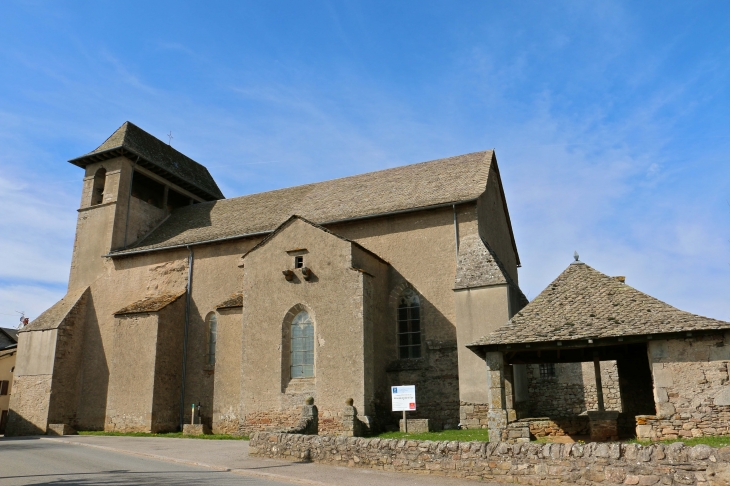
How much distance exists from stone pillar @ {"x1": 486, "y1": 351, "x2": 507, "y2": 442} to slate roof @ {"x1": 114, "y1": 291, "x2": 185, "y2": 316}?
618 inches

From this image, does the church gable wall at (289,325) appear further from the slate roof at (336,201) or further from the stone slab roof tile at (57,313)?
the stone slab roof tile at (57,313)

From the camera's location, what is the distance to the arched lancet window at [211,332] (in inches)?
959

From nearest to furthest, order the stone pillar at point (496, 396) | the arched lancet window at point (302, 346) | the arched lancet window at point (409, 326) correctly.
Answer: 1. the stone pillar at point (496, 396)
2. the arched lancet window at point (302, 346)
3. the arched lancet window at point (409, 326)

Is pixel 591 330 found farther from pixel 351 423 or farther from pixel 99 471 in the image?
pixel 99 471

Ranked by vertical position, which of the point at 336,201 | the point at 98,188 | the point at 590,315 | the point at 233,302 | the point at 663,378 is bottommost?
the point at 663,378

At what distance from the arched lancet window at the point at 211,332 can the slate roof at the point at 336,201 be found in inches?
142

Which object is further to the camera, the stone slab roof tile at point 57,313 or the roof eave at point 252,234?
the stone slab roof tile at point 57,313

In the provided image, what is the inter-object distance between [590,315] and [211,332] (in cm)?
1688

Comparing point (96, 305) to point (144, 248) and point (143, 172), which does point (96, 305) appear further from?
point (143, 172)

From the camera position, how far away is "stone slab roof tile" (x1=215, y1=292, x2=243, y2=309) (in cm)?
2286

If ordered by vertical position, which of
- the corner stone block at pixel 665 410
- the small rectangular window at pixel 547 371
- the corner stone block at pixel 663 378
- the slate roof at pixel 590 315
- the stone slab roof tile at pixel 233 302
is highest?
the stone slab roof tile at pixel 233 302

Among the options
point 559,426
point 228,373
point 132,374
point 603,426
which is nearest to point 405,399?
point 559,426

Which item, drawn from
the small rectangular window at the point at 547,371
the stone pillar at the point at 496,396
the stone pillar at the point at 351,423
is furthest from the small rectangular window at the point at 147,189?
the stone pillar at the point at 496,396

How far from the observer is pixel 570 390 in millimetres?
23031
